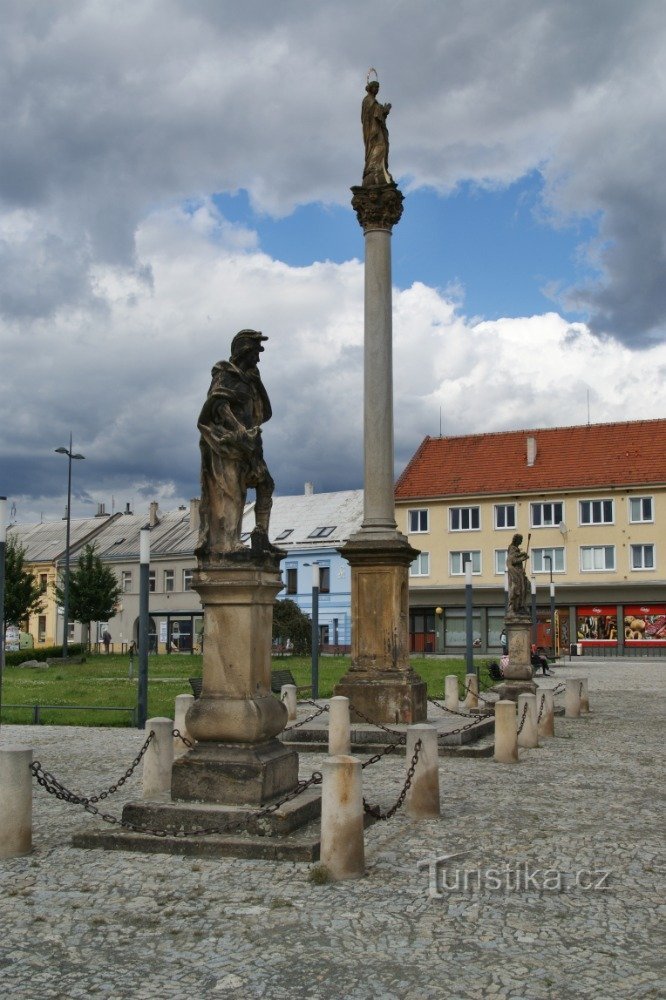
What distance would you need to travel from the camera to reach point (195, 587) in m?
7.64

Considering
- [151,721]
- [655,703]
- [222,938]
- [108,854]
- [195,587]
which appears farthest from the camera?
[655,703]

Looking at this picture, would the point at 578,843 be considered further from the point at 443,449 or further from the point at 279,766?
the point at 443,449

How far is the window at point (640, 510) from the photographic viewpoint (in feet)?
150

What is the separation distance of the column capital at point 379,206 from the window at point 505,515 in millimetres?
35282

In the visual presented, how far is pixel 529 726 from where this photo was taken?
1247 cm

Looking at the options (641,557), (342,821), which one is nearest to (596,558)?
(641,557)

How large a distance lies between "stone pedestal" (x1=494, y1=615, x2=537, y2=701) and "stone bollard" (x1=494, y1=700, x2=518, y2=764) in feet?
24.0

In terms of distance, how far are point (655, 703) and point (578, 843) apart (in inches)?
531

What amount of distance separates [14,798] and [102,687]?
58.4 feet

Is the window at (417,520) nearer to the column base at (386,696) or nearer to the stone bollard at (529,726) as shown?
the column base at (386,696)

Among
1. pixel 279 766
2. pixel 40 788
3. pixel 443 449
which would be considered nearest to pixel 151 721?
pixel 279 766

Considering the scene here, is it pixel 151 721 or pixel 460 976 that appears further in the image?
pixel 151 721

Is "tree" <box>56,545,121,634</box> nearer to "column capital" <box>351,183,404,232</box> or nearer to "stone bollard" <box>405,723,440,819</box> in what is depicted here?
"column capital" <box>351,183,404,232</box>

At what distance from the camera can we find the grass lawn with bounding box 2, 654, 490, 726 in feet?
55.5
